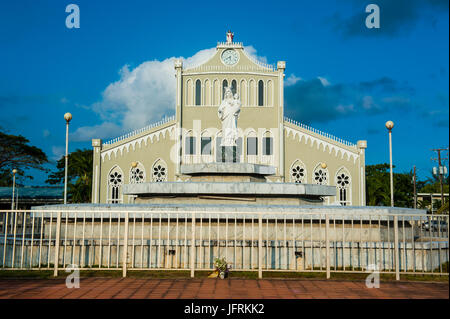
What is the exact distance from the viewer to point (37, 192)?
5172cm

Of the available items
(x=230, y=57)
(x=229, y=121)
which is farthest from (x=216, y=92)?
(x=229, y=121)

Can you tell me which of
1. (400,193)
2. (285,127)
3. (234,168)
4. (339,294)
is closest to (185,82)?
(285,127)

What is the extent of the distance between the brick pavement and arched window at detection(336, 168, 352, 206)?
31388 mm

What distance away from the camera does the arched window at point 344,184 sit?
38562 millimetres

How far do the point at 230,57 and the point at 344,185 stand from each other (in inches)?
625

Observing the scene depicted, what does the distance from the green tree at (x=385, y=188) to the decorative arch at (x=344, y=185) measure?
5254 mm

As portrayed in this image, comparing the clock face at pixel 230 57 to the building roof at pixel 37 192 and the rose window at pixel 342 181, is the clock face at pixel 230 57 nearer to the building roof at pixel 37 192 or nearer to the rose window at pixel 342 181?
the rose window at pixel 342 181

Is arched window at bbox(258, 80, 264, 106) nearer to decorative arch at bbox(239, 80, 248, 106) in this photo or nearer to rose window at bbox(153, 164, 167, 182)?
decorative arch at bbox(239, 80, 248, 106)

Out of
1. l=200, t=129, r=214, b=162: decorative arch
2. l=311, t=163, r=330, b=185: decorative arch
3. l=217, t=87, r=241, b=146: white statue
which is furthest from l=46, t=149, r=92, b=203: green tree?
l=217, t=87, r=241, b=146: white statue

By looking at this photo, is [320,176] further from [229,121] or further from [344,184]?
[229,121]

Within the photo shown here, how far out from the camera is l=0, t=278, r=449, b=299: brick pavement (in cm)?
654

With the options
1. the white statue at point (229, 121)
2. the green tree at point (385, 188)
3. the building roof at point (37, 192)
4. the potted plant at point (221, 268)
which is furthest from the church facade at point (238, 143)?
the potted plant at point (221, 268)
